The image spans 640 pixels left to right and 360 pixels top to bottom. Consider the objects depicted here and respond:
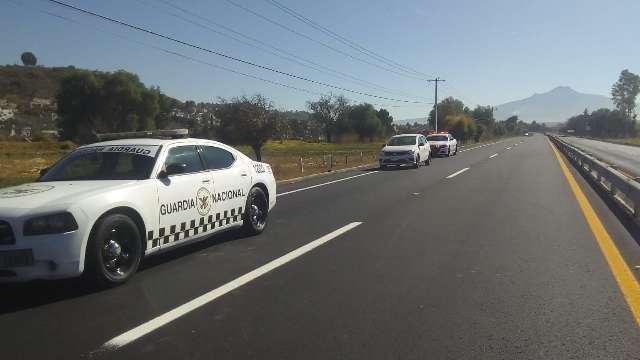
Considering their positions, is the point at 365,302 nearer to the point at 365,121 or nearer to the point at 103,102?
the point at 103,102

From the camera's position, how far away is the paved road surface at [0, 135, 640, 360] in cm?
389

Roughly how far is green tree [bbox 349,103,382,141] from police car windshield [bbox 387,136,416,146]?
328 feet

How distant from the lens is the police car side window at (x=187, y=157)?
→ 6647 millimetres

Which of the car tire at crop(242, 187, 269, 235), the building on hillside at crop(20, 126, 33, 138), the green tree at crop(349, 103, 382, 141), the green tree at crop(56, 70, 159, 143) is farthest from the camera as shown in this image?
the green tree at crop(349, 103, 382, 141)

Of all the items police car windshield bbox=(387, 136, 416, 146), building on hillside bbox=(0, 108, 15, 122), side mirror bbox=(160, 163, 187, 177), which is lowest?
police car windshield bbox=(387, 136, 416, 146)

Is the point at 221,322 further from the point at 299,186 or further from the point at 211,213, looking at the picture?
the point at 299,186

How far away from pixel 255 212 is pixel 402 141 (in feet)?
62.7

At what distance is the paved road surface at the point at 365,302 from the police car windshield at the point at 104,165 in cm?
116

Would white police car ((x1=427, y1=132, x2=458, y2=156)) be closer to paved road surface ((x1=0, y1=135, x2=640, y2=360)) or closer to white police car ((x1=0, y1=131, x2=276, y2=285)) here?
paved road surface ((x1=0, y1=135, x2=640, y2=360))

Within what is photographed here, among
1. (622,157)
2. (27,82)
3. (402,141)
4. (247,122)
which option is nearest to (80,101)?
(27,82)

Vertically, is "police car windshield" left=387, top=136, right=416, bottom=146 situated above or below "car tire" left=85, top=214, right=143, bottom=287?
above

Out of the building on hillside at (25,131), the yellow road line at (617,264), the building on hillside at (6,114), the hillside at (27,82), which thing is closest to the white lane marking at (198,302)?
the yellow road line at (617,264)

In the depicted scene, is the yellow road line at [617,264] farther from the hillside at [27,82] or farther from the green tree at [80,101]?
the hillside at [27,82]

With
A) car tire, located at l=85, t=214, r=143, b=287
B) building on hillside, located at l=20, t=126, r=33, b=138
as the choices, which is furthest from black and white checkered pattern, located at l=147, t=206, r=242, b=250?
building on hillside, located at l=20, t=126, r=33, b=138
